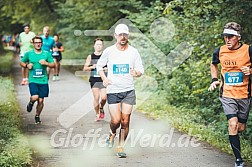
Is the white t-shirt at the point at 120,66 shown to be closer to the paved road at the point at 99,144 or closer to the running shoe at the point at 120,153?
the running shoe at the point at 120,153

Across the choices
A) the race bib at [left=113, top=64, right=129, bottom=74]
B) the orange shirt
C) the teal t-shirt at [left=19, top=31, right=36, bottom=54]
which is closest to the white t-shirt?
the race bib at [left=113, top=64, right=129, bottom=74]

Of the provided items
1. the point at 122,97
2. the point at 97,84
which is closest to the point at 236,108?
the point at 122,97

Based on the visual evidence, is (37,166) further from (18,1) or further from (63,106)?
(18,1)

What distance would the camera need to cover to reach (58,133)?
33.3 feet

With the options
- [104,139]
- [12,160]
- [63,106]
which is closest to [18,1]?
[63,106]

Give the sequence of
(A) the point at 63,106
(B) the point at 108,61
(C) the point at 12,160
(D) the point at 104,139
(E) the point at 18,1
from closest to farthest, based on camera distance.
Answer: (C) the point at 12,160, (B) the point at 108,61, (D) the point at 104,139, (A) the point at 63,106, (E) the point at 18,1

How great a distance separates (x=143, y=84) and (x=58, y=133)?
7.91 m

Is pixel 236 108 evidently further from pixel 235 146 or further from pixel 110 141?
pixel 110 141

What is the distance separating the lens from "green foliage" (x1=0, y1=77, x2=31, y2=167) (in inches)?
279

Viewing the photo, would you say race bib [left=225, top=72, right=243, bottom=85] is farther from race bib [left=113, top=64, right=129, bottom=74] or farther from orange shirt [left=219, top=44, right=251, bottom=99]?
race bib [left=113, top=64, right=129, bottom=74]

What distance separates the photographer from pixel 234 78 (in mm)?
7480

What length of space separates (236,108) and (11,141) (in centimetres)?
364

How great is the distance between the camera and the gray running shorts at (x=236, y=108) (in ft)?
24.6

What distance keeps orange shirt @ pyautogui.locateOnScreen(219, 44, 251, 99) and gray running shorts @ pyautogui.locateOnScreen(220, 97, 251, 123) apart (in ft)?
0.20
